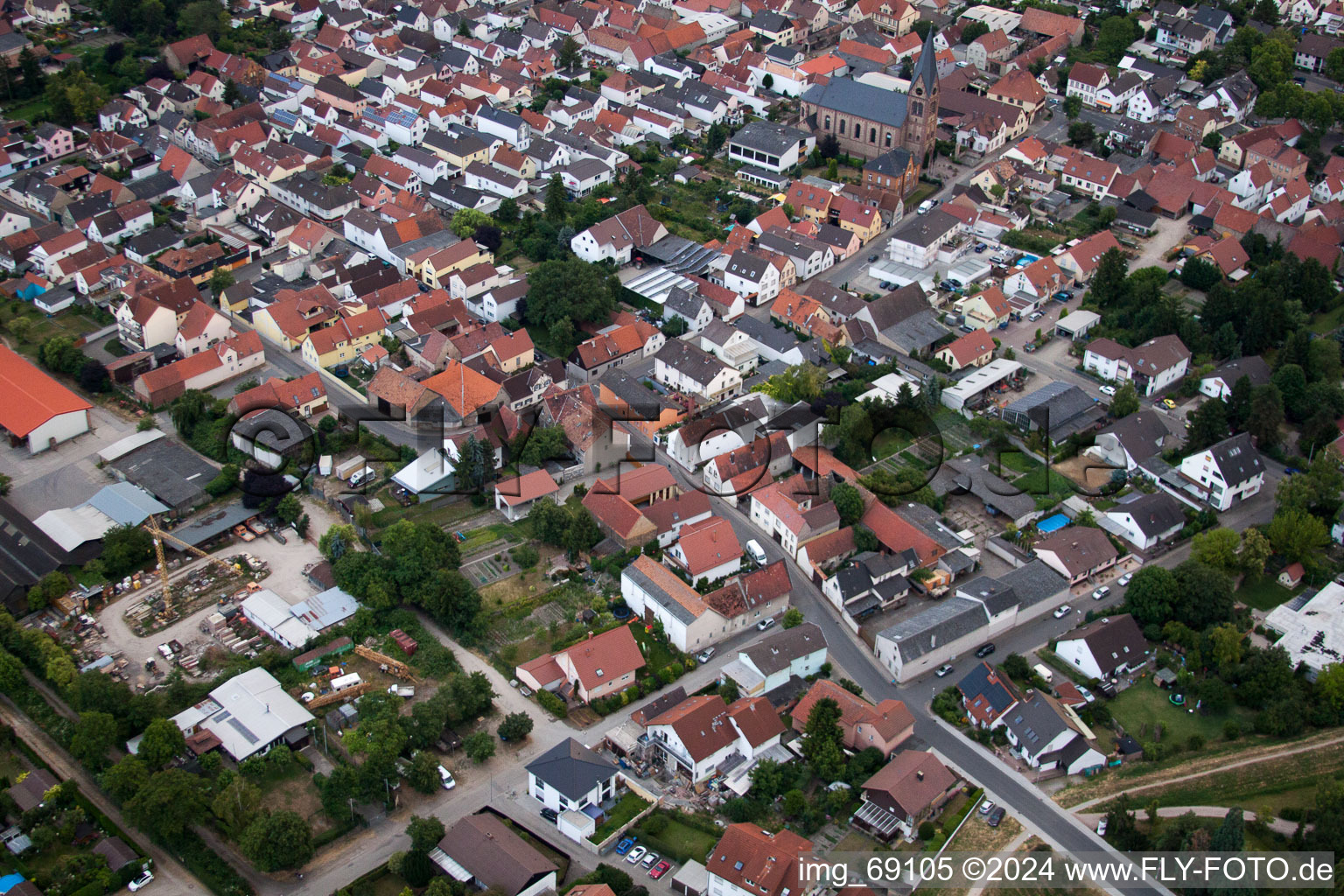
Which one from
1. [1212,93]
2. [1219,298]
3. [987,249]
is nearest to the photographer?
[1219,298]

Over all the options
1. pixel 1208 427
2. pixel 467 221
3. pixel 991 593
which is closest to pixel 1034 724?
pixel 991 593

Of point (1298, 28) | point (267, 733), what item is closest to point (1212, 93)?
point (1298, 28)

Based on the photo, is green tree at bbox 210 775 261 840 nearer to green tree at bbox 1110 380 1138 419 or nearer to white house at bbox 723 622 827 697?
white house at bbox 723 622 827 697

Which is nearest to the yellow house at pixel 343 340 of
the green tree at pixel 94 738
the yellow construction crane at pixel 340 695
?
the yellow construction crane at pixel 340 695

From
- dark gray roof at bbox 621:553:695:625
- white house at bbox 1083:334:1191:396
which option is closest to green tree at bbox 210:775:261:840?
dark gray roof at bbox 621:553:695:625

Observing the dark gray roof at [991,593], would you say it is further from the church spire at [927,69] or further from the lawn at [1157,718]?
the church spire at [927,69]

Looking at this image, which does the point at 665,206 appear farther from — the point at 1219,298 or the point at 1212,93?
the point at 1212,93

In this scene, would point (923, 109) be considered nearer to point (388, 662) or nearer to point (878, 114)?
point (878, 114)
